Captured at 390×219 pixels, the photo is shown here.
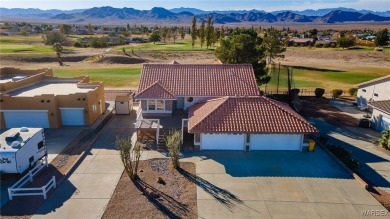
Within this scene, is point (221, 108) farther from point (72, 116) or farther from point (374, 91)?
point (374, 91)

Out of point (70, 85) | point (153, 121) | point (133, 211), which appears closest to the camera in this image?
point (133, 211)

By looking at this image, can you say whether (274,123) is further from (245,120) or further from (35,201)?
(35,201)

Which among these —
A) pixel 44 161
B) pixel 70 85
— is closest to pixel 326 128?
pixel 44 161

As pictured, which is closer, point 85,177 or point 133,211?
point 133,211

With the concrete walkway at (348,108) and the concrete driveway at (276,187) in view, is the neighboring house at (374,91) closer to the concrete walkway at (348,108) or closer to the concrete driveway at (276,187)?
the concrete walkway at (348,108)

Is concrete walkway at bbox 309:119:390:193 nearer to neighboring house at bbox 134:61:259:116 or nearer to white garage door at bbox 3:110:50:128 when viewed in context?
neighboring house at bbox 134:61:259:116

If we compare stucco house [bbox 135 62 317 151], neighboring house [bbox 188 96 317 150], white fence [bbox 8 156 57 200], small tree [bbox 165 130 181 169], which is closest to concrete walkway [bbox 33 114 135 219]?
white fence [bbox 8 156 57 200]

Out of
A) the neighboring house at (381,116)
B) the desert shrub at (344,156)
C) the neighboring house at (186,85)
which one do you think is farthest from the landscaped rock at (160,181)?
the neighboring house at (381,116)
